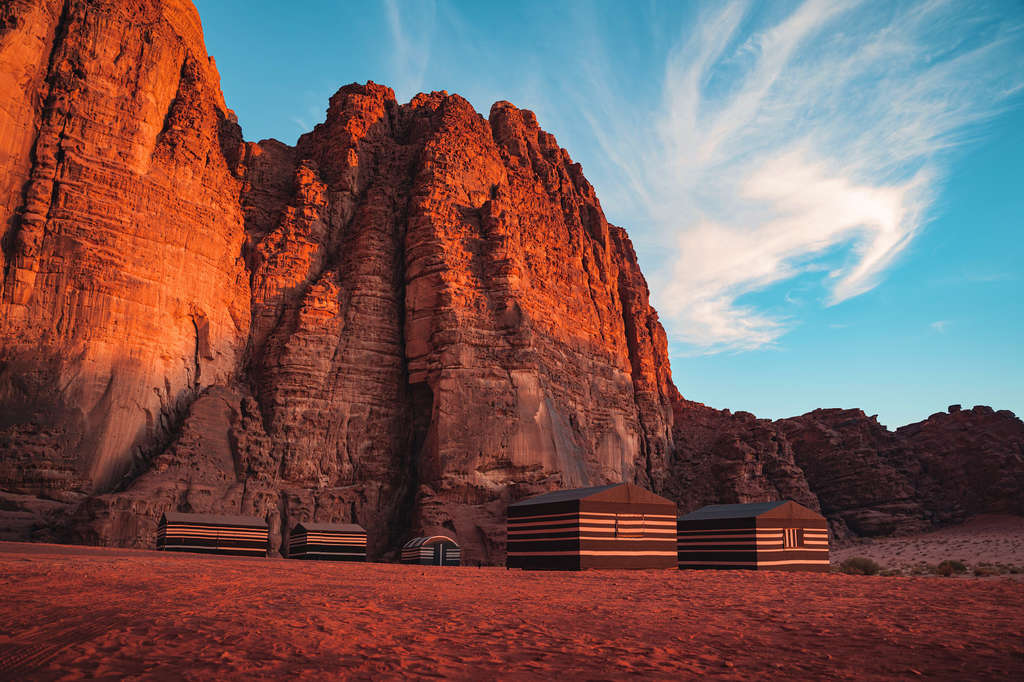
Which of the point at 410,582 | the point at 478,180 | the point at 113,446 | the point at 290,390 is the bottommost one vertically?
the point at 410,582

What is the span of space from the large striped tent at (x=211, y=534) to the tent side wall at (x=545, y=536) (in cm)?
1208

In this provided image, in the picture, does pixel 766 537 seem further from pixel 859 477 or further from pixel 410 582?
pixel 859 477

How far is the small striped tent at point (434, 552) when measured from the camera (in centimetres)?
3297

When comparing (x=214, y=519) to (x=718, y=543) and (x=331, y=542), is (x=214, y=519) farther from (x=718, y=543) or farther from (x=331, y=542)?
(x=718, y=543)

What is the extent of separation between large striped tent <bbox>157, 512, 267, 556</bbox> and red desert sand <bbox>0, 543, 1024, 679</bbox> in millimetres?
16877

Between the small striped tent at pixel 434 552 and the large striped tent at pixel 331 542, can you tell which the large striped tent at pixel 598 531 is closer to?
the small striped tent at pixel 434 552

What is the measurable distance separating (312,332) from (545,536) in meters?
25.3

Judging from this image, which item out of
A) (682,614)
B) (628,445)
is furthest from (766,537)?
(628,445)

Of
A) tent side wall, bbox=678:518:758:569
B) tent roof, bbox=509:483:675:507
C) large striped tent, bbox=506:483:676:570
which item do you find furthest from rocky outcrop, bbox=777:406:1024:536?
tent roof, bbox=509:483:675:507

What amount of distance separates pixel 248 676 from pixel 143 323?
35179 millimetres

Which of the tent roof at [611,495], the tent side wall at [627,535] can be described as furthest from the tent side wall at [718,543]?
the tent roof at [611,495]

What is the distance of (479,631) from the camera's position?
317 inches

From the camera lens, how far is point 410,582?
49.9ft

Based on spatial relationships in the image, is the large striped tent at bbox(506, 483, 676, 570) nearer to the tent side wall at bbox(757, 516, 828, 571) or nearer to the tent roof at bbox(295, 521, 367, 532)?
the tent side wall at bbox(757, 516, 828, 571)
